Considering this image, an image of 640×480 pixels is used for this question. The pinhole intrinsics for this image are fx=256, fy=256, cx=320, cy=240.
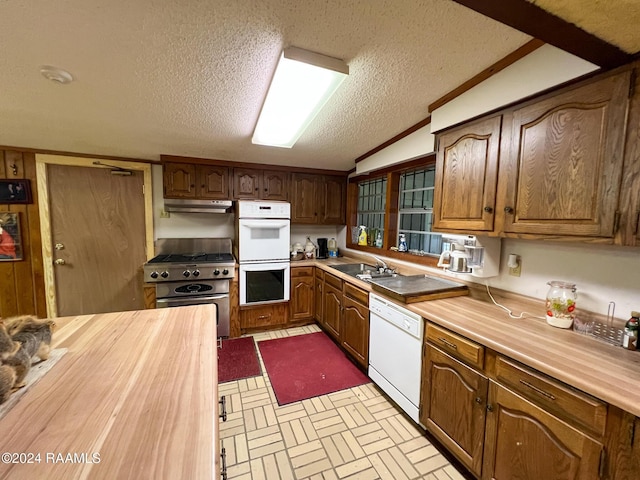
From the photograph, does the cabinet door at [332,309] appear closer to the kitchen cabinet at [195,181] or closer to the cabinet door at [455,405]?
the cabinet door at [455,405]

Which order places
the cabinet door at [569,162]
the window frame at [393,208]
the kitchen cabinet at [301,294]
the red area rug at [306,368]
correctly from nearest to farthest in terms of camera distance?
the cabinet door at [569,162] < the red area rug at [306,368] < the window frame at [393,208] < the kitchen cabinet at [301,294]

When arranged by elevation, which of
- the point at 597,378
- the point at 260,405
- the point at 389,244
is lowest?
the point at 260,405

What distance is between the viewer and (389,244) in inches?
115

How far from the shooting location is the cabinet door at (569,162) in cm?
108

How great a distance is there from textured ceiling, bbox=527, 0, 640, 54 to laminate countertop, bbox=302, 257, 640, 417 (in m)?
1.23

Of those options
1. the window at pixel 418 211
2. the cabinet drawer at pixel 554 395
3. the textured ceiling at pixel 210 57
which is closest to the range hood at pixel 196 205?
the textured ceiling at pixel 210 57

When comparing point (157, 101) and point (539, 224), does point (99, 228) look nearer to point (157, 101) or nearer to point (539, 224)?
point (157, 101)

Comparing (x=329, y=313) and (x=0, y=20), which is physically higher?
(x=0, y=20)

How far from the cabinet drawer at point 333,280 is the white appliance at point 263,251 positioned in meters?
0.49

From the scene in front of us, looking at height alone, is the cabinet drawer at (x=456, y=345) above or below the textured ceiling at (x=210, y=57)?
below

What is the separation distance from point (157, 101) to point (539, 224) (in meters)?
2.52

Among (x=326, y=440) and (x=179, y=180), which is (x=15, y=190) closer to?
(x=179, y=180)

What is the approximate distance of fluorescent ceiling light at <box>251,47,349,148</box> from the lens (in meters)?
1.38

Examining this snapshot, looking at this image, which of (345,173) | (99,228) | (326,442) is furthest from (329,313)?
(99,228)
